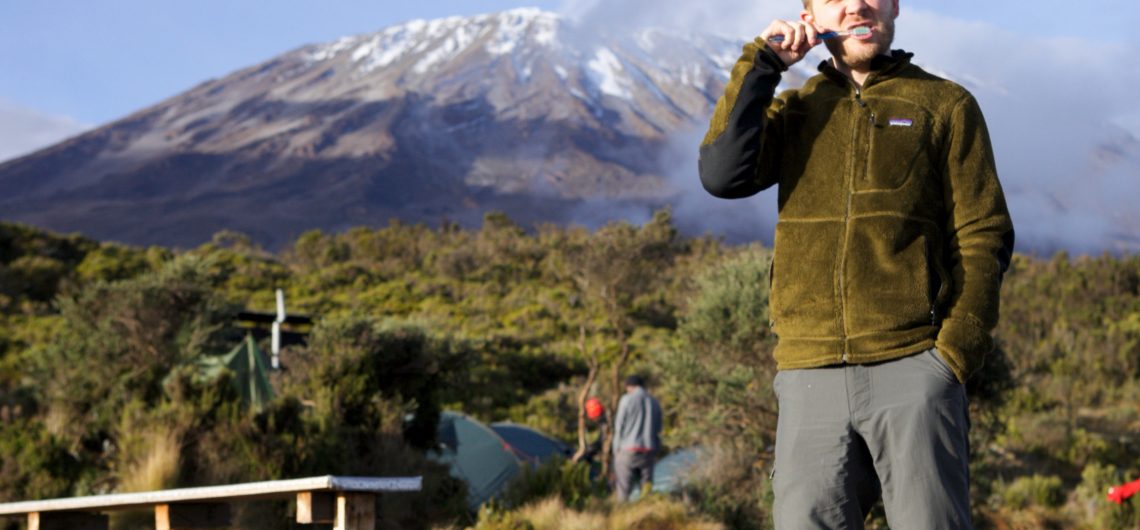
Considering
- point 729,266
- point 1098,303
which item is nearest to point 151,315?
point 729,266

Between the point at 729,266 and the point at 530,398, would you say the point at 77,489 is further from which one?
the point at 530,398

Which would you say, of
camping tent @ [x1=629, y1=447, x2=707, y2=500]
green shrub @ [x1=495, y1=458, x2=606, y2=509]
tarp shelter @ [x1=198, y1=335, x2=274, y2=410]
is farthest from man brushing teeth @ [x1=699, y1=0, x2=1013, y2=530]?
tarp shelter @ [x1=198, y1=335, x2=274, y2=410]

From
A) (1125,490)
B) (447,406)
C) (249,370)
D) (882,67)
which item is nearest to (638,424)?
(249,370)

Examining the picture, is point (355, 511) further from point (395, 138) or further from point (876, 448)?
point (395, 138)

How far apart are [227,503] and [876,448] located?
2.90 metres

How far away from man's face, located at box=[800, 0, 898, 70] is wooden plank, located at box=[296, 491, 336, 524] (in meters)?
2.04

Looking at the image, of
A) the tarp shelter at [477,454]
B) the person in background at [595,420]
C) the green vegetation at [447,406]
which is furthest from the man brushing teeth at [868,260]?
→ the person in background at [595,420]

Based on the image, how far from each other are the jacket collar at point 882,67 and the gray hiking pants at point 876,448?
589 millimetres

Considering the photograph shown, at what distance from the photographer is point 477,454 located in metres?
11.1

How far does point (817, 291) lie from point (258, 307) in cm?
→ 2300

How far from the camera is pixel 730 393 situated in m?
8.29

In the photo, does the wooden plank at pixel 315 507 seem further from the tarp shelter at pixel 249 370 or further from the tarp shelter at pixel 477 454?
the tarp shelter at pixel 249 370

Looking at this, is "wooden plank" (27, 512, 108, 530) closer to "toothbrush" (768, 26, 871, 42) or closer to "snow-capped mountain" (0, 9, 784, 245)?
"toothbrush" (768, 26, 871, 42)

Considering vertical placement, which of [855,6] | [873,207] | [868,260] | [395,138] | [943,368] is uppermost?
[395,138]
